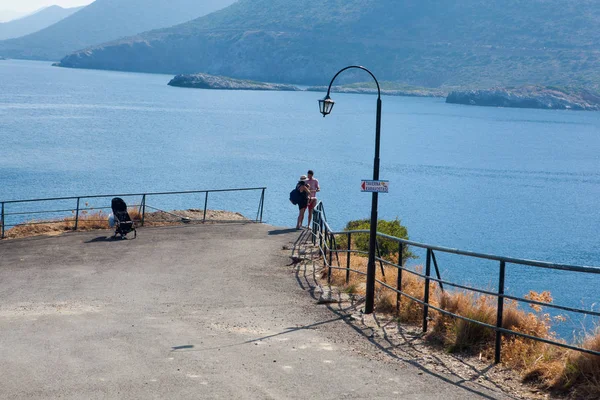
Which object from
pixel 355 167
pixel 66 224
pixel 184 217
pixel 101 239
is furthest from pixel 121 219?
pixel 355 167

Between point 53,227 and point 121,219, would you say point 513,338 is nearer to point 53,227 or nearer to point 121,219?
point 121,219

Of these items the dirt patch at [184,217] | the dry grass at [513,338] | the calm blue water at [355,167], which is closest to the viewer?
the dry grass at [513,338]

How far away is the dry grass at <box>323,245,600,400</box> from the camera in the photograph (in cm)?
729

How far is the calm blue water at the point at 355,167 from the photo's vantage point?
55625mm

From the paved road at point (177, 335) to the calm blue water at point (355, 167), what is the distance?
45.8ft

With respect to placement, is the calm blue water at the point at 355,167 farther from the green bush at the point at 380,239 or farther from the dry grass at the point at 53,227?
the dry grass at the point at 53,227

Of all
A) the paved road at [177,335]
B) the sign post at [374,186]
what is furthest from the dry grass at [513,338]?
the sign post at [374,186]

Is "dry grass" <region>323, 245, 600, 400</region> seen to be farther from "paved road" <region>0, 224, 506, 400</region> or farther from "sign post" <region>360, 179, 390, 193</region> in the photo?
"sign post" <region>360, 179, 390, 193</region>

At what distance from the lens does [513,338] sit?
862 centimetres

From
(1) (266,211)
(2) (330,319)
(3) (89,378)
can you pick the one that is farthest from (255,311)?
(1) (266,211)

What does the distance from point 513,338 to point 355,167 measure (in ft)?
255

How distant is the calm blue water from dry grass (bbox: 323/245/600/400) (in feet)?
48.4

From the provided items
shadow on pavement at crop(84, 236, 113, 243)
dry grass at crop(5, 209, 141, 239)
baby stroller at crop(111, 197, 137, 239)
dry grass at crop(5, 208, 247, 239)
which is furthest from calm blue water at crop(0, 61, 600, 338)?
dry grass at crop(5, 209, 141, 239)

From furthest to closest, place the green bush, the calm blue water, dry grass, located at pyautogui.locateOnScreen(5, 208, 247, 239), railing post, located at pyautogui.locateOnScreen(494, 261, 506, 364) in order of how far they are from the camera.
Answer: the calm blue water
the green bush
dry grass, located at pyautogui.locateOnScreen(5, 208, 247, 239)
railing post, located at pyautogui.locateOnScreen(494, 261, 506, 364)
